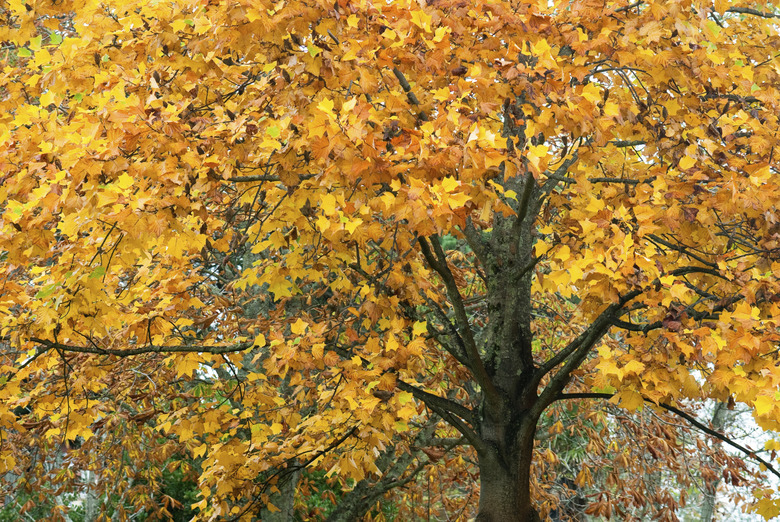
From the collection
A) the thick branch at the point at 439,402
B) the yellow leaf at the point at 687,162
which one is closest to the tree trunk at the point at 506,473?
the thick branch at the point at 439,402

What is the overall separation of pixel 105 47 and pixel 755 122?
442cm

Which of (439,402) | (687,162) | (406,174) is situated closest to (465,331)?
(439,402)

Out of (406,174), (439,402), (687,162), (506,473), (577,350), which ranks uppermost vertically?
(687,162)

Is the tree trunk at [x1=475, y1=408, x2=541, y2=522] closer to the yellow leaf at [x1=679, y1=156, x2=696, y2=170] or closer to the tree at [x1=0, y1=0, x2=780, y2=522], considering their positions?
the tree at [x1=0, y1=0, x2=780, y2=522]

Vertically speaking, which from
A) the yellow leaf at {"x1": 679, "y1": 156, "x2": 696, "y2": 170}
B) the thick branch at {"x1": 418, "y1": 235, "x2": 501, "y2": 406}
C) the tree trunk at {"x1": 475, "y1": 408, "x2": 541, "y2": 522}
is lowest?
the tree trunk at {"x1": 475, "y1": 408, "x2": 541, "y2": 522}

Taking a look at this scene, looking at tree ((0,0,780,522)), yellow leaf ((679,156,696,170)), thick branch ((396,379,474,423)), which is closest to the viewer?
tree ((0,0,780,522))

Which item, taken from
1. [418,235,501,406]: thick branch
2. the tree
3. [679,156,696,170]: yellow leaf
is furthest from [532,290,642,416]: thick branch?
[679,156,696,170]: yellow leaf

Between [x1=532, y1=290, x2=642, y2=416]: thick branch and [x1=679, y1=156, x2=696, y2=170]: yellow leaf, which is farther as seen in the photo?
[x1=532, y1=290, x2=642, y2=416]: thick branch

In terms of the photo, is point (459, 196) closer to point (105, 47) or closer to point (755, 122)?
point (755, 122)

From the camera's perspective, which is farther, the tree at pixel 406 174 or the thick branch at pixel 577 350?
the thick branch at pixel 577 350

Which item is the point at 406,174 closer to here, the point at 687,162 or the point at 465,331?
the point at 465,331

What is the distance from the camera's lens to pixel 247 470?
5957 mm

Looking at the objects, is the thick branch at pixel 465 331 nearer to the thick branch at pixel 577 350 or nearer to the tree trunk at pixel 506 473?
the tree trunk at pixel 506 473

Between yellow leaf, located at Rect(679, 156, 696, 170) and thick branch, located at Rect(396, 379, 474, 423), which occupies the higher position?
yellow leaf, located at Rect(679, 156, 696, 170)
